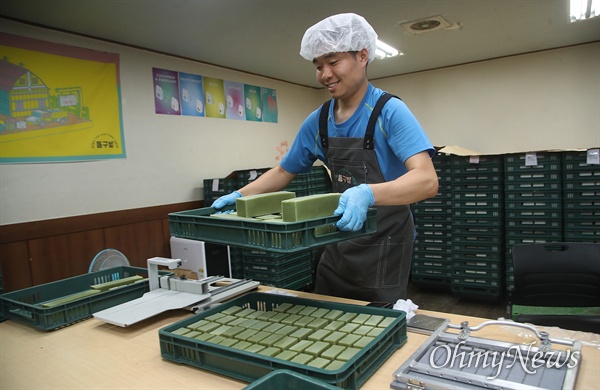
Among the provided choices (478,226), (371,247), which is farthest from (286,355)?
(478,226)

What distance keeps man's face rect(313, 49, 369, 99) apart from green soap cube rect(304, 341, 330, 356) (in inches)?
35.3

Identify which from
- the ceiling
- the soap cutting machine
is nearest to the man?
the soap cutting machine

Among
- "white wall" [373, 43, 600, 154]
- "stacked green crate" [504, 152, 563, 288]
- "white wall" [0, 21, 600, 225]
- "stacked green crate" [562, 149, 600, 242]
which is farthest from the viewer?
"white wall" [373, 43, 600, 154]

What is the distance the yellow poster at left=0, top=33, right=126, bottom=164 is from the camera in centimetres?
279

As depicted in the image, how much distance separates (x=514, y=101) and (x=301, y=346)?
476 centimetres

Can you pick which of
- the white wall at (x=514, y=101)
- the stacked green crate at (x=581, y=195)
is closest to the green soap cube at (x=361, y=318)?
the stacked green crate at (x=581, y=195)

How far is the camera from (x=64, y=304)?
4.58 feet

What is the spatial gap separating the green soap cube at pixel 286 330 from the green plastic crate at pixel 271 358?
0.54 feet

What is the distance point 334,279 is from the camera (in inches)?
66.6

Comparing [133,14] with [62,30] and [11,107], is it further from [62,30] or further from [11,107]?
[11,107]

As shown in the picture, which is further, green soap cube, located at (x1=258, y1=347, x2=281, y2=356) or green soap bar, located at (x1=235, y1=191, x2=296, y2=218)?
green soap bar, located at (x1=235, y1=191, x2=296, y2=218)

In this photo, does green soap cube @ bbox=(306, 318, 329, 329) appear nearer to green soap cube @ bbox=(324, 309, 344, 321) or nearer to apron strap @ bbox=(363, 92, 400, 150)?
green soap cube @ bbox=(324, 309, 344, 321)

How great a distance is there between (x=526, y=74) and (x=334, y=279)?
4252 millimetres

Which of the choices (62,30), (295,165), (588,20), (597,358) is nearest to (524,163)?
(588,20)
